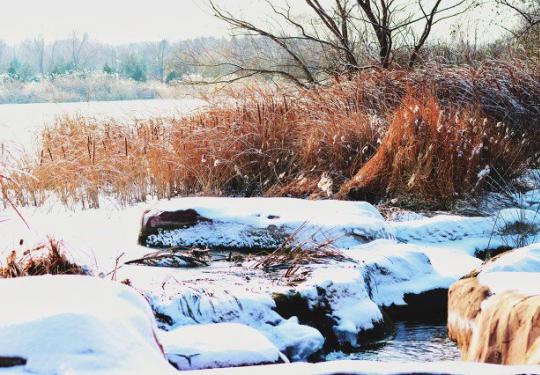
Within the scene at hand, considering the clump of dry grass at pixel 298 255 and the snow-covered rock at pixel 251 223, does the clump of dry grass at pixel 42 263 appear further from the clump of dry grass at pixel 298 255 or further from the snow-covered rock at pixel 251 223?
the snow-covered rock at pixel 251 223

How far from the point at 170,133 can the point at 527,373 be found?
6642 mm

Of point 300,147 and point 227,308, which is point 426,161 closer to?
point 300,147

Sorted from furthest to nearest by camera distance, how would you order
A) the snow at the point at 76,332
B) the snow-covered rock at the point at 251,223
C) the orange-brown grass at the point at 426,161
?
1. the orange-brown grass at the point at 426,161
2. the snow-covered rock at the point at 251,223
3. the snow at the point at 76,332

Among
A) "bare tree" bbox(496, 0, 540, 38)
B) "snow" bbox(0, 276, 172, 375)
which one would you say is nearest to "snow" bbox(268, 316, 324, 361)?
"snow" bbox(0, 276, 172, 375)

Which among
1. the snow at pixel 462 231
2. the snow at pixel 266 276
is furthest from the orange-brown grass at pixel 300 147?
the snow at pixel 266 276

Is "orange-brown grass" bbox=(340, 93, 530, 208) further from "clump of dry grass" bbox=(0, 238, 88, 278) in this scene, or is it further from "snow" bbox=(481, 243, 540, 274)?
"clump of dry grass" bbox=(0, 238, 88, 278)

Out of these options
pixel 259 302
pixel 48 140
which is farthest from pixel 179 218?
pixel 48 140

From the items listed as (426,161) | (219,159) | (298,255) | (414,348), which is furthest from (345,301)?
(219,159)

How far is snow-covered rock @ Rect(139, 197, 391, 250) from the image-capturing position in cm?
527

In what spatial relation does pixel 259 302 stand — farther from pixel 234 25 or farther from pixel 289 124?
pixel 234 25

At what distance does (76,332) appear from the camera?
179 centimetres

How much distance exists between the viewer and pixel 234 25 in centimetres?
1183

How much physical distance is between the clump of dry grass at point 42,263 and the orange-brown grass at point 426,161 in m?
3.39

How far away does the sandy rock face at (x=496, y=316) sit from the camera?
253 cm
